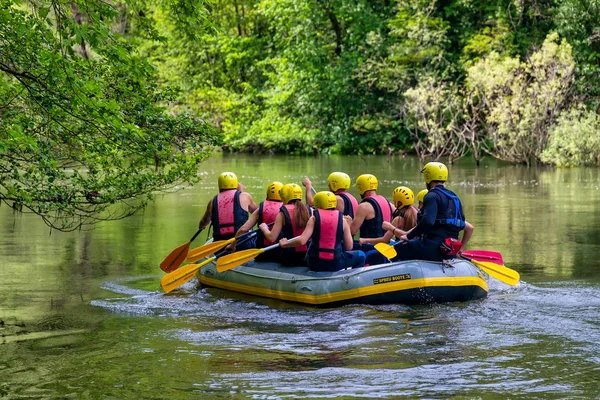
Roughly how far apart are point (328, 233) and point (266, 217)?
4.81ft

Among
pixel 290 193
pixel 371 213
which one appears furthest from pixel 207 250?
pixel 371 213

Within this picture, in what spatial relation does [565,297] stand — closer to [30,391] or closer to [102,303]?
[102,303]

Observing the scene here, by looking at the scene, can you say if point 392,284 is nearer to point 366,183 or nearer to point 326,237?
point 326,237

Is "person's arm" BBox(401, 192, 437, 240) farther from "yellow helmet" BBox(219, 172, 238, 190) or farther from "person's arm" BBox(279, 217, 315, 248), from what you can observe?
"yellow helmet" BBox(219, 172, 238, 190)

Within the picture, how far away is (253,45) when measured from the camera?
168 feet

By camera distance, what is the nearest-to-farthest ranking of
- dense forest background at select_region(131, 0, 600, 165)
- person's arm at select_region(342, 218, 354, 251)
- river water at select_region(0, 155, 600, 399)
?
river water at select_region(0, 155, 600, 399) → person's arm at select_region(342, 218, 354, 251) → dense forest background at select_region(131, 0, 600, 165)

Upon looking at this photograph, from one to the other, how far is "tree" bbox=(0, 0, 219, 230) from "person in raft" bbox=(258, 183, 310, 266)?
4.78 ft

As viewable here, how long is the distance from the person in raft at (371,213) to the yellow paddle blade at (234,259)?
1171 millimetres

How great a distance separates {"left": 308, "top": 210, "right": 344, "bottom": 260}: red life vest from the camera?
11258 millimetres

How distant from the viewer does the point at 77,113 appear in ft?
31.0

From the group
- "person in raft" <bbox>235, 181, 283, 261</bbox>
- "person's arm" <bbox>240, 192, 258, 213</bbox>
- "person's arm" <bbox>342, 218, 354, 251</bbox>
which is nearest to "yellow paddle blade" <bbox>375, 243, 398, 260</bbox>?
"person's arm" <bbox>342, 218, 354, 251</bbox>

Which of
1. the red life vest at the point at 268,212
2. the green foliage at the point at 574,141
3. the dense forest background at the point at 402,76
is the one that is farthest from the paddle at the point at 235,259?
the dense forest background at the point at 402,76

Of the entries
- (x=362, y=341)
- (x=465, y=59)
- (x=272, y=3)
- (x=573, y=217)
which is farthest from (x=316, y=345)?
(x=272, y=3)

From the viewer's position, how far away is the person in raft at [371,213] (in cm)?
1210
